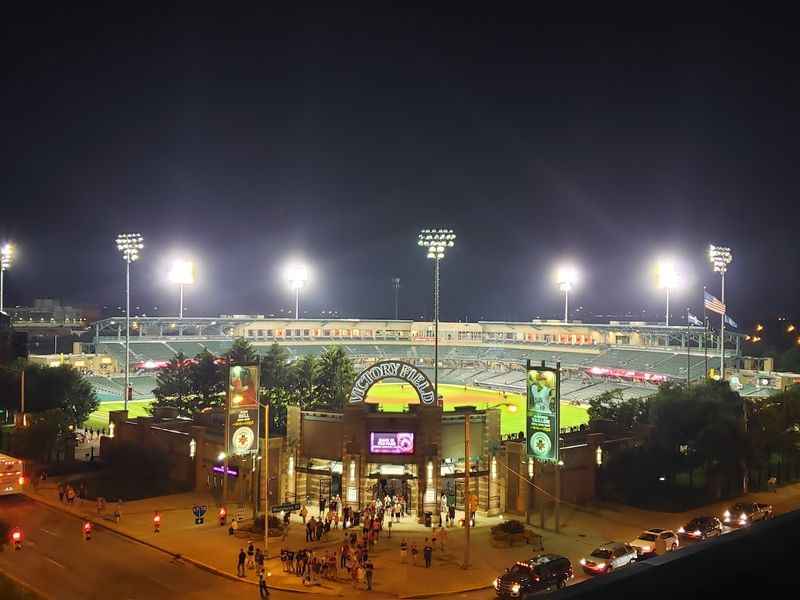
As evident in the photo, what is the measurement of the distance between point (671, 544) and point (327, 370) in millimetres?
42489

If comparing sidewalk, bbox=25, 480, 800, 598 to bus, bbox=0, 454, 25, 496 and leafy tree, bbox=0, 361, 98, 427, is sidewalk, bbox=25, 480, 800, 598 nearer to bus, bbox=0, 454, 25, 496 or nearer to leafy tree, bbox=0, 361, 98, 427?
bus, bbox=0, 454, 25, 496

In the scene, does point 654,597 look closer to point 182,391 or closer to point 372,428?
point 372,428

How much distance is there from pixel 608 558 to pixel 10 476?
104 ft

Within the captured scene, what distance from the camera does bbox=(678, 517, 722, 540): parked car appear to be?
111 feet

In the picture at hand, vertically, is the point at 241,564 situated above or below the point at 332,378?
below

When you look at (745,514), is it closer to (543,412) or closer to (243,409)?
(543,412)

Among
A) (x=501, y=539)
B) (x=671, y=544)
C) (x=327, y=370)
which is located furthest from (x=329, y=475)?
(x=327, y=370)

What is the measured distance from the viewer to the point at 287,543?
3353cm

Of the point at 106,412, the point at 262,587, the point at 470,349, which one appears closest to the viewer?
the point at 262,587

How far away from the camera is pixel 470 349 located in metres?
134

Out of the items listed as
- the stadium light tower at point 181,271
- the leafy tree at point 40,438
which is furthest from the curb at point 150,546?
the stadium light tower at point 181,271

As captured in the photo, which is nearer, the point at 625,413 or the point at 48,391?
the point at 625,413

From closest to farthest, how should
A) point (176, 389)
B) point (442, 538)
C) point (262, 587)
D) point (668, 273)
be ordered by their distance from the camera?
1. point (262, 587)
2. point (442, 538)
3. point (176, 389)
4. point (668, 273)

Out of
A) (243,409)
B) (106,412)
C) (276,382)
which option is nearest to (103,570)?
(243,409)
